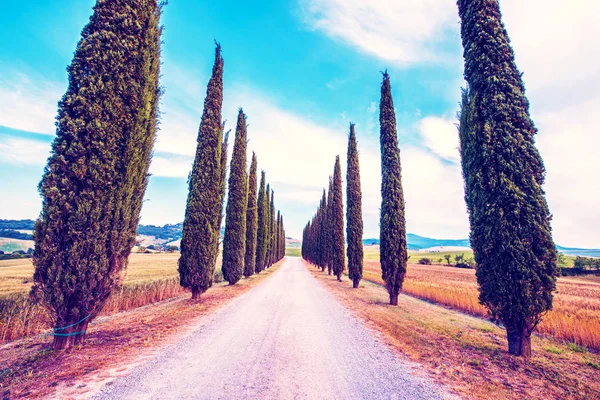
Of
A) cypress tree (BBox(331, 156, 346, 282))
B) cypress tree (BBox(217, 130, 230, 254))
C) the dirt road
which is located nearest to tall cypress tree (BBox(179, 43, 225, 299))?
cypress tree (BBox(217, 130, 230, 254))

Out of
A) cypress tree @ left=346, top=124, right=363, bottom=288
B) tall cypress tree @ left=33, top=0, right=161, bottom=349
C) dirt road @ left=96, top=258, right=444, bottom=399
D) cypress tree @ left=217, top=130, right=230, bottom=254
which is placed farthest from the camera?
cypress tree @ left=346, top=124, right=363, bottom=288

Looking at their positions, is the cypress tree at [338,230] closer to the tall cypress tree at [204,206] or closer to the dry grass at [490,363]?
the tall cypress tree at [204,206]

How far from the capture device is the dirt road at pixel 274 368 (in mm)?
3592

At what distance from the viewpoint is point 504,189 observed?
5727 millimetres

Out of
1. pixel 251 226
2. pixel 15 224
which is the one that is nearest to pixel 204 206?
pixel 251 226

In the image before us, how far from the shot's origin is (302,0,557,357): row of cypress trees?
5422 mm

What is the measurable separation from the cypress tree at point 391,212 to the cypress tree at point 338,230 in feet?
35.6

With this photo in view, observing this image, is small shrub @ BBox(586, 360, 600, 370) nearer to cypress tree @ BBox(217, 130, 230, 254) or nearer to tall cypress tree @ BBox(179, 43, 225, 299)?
tall cypress tree @ BBox(179, 43, 225, 299)

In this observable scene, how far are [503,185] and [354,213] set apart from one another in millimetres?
14707

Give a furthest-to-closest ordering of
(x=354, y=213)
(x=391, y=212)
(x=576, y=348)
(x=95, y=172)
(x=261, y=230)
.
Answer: (x=261, y=230)
(x=354, y=213)
(x=391, y=212)
(x=576, y=348)
(x=95, y=172)

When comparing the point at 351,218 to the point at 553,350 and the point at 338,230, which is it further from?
the point at 553,350

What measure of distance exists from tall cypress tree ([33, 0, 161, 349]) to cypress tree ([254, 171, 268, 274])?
2322 centimetres

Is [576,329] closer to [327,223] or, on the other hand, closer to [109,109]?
[109,109]

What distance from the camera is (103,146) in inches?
211
